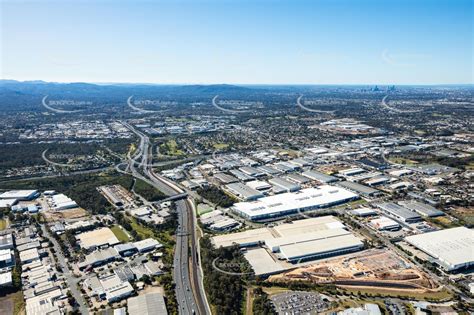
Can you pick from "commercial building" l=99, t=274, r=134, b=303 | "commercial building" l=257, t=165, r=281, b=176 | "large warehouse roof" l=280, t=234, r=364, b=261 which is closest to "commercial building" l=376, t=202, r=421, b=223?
"large warehouse roof" l=280, t=234, r=364, b=261

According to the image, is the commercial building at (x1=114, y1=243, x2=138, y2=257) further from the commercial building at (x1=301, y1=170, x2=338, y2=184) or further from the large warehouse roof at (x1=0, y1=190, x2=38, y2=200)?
the commercial building at (x1=301, y1=170, x2=338, y2=184)

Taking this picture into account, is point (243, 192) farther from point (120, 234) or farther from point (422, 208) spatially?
point (422, 208)

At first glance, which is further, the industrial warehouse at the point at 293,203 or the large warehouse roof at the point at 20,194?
the large warehouse roof at the point at 20,194

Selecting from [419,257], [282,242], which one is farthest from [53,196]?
[419,257]

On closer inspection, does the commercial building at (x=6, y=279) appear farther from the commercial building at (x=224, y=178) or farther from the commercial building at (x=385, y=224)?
the commercial building at (x=385, y=224)

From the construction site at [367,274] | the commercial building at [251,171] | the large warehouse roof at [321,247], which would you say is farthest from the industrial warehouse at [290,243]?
the commercial building at [251,171]

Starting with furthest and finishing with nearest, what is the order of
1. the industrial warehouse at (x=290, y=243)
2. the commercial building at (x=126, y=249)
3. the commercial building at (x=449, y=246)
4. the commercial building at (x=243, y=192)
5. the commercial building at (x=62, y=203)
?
the commercial building at (x=243, y=192)
the commercial building at (x=62, y=203)
the commercial building at (x=126, y=249)
the industrial warehouse at (x=290, y=243)
the commercial building at (x=449, y=246)
